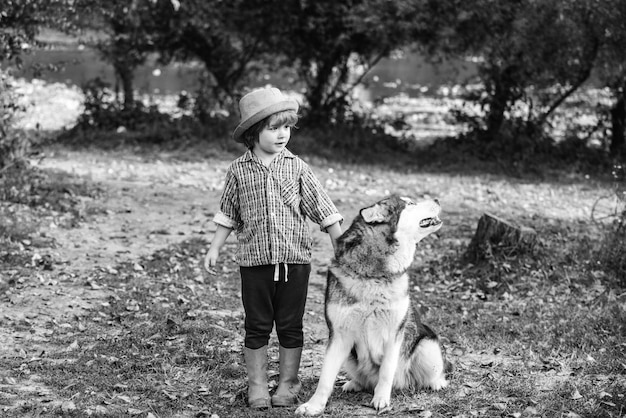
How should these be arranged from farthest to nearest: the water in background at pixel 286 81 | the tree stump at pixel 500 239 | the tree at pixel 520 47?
the water in background at pixel 286 81 < the tree at pixel 520 47 < the tree stump at pixel 500 239

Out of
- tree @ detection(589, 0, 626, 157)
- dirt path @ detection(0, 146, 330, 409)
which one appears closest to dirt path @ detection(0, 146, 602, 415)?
dirt path @ detection(0, 146, 330, 409)

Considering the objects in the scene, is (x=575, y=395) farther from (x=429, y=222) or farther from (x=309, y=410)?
(x=309, y=410)

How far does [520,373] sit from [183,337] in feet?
8.28

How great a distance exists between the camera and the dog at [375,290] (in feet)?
17.2

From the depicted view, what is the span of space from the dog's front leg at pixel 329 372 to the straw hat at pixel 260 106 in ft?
4.53

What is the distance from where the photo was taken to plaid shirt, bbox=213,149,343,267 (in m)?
5.30

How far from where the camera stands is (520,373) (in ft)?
20.2

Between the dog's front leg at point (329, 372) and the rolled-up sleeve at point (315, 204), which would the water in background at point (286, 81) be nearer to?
the rolled-up sleeve at point (315, 204)

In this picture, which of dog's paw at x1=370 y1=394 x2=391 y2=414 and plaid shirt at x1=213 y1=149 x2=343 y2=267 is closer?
plaid shirt at x1=213 y1=149 x2=343 y2=267

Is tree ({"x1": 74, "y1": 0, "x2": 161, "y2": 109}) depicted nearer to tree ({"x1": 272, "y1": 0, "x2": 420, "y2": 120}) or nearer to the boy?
tree ({"x1": 272, "y1": 0, "x2": 420, "y2": 120})

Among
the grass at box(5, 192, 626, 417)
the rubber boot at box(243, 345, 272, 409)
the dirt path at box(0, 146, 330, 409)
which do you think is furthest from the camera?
the dirt path at box(0, 146, 330, 409)

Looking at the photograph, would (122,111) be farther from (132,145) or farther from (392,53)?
(392,53)

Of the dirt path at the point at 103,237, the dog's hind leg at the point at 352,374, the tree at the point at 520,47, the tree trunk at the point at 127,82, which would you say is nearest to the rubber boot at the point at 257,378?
the dog's hind leg at the point at 352,374

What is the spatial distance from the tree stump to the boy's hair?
4.00m
